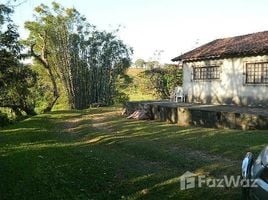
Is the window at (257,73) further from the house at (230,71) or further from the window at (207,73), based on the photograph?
the window at (207,73)

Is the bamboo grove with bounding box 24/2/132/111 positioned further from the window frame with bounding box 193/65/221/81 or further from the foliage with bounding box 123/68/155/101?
the window frame with bounding box 193/65/221/81

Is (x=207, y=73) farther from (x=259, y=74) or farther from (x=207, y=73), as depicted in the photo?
(x=259, y=74)

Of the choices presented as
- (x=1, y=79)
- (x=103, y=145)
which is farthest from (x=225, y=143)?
(x=1, y=79)

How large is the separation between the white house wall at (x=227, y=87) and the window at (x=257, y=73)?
20 centimetres

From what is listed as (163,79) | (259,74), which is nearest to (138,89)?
(163,79)

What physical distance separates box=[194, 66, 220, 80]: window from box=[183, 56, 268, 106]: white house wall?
7.8 inches

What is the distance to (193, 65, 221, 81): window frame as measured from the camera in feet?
71.9

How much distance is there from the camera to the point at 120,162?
9.61 metres

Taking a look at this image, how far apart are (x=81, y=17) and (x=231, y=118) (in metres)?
21.1

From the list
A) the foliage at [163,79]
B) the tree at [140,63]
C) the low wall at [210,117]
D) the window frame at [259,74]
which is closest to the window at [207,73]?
the window frame at [259,74]

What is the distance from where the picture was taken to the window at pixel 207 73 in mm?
21953

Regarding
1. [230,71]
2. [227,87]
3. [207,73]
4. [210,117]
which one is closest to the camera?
[210,117]

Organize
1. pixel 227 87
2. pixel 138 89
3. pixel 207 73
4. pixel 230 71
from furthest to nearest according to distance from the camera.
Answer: pixel 138 89, pixel 207 73, pixel 227 87, pixel 230 71

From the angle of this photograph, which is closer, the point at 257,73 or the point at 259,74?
the point at 259,74
